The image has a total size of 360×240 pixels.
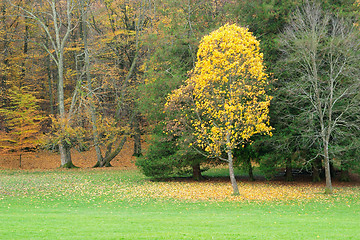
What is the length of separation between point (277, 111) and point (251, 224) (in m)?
11.0

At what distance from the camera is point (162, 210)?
1277cm

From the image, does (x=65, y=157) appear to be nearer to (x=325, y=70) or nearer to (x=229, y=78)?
(x=229, y=78)

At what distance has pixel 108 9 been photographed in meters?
30.6

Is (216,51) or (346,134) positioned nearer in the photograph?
(216,51)

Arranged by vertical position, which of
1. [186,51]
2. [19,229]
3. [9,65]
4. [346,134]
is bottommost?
[19,229]

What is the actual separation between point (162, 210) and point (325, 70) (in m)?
11.6

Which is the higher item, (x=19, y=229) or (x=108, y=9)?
(x=108, y=9)

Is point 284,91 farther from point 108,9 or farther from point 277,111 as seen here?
point 108,9

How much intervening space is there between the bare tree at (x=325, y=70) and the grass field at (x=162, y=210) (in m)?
2.91

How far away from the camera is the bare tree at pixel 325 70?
54.8 ft

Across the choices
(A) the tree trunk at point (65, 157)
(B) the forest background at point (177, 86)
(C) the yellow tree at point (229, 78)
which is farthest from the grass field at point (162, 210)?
(A) the tree trunk at point (65, 157)

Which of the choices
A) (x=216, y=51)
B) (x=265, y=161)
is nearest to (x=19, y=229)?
(x=216, y=51)

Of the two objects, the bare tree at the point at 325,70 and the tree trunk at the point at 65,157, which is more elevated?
the bare tree at the point at 325,70

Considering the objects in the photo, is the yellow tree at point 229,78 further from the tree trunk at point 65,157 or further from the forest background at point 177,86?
the tree trunk at point 65,157
